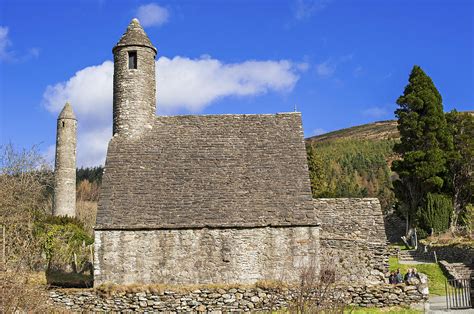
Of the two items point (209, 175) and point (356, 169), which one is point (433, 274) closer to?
point (209, 175)

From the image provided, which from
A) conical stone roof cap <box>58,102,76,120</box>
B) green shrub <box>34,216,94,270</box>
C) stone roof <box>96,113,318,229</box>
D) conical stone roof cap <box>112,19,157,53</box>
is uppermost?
conical stone roof cap <box>58,102,76,120</box>

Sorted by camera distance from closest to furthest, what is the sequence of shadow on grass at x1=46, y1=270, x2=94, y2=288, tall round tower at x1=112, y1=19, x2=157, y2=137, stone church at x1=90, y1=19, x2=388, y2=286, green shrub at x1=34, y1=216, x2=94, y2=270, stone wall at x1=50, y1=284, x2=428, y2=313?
stone wall at x1=50, y1=284, x2=428, y2=313
stone church at x1=90, y1=19, x2=388, y2=286
shadow on grass at x1=46, y1=270, x2=94, y2=288
tall round tower at x1=112, y1=19, x2=157, y2=137
green shrub at x1=34, y1=216, x2=94, y2=270

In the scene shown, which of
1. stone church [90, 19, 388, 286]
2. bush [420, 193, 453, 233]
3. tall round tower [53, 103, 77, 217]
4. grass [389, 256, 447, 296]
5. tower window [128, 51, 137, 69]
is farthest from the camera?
tall round tower [53, 103, 77, 217]

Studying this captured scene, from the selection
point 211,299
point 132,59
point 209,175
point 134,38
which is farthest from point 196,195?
point 134,38

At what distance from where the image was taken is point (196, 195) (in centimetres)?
2269

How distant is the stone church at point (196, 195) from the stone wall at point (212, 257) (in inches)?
→ 1.6

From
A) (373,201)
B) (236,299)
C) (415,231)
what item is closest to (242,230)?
(236,299)

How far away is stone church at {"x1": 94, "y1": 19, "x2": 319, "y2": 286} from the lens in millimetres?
21266

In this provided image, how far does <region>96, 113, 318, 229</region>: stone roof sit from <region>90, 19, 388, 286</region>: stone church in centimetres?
4

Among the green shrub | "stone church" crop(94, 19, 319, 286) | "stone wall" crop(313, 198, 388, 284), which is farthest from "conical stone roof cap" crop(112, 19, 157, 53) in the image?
"stone wall" crop(313, 198, 388, 284)

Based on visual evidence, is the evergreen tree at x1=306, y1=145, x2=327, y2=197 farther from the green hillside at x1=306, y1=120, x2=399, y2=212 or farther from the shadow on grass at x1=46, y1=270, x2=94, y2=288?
the shadow on grass at x1=46, y1=270, x2=94, y2=288

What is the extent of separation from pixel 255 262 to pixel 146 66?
11.2 metres

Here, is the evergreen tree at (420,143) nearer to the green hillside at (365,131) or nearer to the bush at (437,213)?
the bush at (437,213)

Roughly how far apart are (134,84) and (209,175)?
6.15 m
